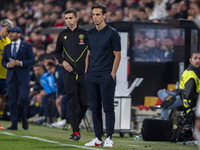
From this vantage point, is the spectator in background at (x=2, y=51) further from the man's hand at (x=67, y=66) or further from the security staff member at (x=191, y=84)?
the security staff member at (x=191, y=84)

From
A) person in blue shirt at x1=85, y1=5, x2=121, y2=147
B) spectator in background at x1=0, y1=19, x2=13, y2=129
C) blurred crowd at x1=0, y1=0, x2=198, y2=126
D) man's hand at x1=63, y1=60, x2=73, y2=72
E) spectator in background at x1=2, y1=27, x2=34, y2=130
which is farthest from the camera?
blurred crowd at x1=0, y1=0, x2=198, y2=126

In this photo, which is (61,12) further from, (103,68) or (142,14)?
(103,68)

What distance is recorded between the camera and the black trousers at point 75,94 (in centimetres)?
1034

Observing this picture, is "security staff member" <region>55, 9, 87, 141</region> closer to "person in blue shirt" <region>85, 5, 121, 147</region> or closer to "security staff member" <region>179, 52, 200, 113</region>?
"person in blue shirt" <region>85, 5, 121, 147</region>

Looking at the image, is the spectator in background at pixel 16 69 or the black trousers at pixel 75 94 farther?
the spectator in background at pixel 16 69

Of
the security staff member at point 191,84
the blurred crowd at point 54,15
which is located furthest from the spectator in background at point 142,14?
the security staff member at point 191,84

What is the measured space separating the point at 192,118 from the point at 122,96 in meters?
2.36

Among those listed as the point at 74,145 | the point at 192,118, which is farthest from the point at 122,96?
the point at 74,145

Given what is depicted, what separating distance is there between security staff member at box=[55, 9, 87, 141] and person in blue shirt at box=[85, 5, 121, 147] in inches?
46.7

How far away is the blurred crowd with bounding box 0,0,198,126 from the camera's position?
17203 mm

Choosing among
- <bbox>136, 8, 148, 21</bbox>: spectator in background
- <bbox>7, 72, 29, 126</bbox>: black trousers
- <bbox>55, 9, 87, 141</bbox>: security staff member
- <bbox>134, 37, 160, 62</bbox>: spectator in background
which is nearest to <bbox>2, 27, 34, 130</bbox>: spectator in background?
<bbox>7, 72, 29, 126</bbox>: black trousers

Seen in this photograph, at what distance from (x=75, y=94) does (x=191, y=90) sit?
234 centimetres

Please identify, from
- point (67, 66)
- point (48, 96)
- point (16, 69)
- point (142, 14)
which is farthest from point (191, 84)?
point (48, 96)

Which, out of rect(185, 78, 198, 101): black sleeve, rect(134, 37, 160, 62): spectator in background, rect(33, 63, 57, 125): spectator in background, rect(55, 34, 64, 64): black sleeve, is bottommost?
rect(33, 63, 57, 125): spectator in background
